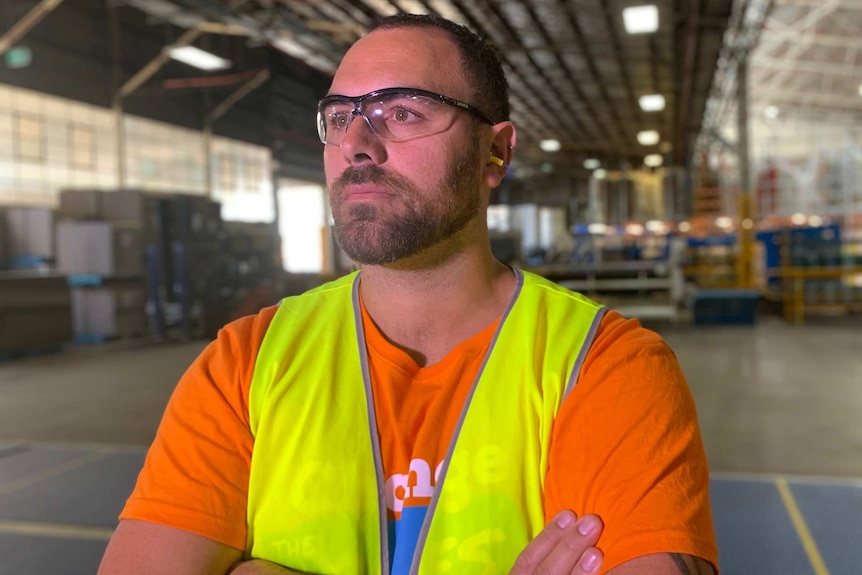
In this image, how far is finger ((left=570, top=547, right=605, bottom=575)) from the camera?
899mm

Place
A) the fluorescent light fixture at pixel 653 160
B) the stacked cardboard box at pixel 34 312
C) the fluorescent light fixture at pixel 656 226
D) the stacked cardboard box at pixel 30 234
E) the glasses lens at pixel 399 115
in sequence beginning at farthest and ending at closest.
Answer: the fluorescent light fixture at pixel 653 160 → the fluorescent light fixture at pixel 656 226 → the stacked cardboard box at pixel 30 234 → the stacked cardboard box at pixel 34 312 → the glasses lens at pixel 399 115

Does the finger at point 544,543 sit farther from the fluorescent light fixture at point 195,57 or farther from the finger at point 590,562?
the fluorescent light fixture at point 195,57

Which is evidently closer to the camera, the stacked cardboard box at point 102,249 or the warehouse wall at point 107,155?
the warehouse wall at point 107,155

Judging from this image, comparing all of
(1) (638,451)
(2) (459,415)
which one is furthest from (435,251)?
(1) (638,451)

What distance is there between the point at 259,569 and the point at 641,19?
7.83 meters

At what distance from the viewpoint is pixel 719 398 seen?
4.71m

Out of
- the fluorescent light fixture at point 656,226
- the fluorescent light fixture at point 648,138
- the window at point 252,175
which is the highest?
the fluorescent light fixture at point 648,138

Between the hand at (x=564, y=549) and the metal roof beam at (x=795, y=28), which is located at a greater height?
the metal roof beam at (x=795, y=28)

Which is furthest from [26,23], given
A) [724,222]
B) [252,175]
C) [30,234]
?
[724,222]

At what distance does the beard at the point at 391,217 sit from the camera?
1.07m

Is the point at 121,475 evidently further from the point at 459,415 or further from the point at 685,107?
the point at 685,107

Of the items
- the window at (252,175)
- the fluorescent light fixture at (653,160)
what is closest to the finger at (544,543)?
the window at (252,175)

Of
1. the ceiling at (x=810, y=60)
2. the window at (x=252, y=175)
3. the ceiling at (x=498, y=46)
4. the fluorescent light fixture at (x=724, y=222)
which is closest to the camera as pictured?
the ceiling at (x=498, y=46)

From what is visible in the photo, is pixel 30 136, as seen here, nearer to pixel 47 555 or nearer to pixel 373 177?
pixel 47 555
